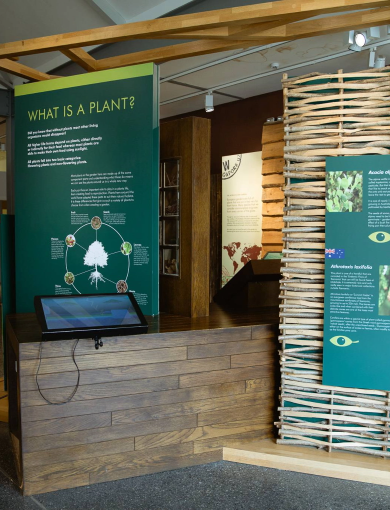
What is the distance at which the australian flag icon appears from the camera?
119 inches

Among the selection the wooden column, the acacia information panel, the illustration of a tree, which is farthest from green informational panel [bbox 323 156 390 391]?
the acacia information panel

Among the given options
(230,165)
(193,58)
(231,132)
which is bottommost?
(230,165)

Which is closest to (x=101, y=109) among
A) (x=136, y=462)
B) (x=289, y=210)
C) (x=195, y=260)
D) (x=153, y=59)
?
(x=153, y=59)

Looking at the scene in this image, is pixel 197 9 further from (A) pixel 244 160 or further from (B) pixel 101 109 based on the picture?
(A) pixel 244 160

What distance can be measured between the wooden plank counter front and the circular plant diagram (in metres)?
0.51

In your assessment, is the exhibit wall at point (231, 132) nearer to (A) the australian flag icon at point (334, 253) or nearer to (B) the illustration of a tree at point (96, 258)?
(B) the illustration of a tree at point (96, 258)

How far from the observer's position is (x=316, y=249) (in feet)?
10.3

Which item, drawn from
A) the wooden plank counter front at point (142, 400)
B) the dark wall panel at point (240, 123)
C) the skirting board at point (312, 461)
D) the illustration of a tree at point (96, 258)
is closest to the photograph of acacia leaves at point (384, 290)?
the wooden plank counter front at point (142, 400)

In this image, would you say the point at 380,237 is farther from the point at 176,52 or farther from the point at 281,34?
the point at 176,52

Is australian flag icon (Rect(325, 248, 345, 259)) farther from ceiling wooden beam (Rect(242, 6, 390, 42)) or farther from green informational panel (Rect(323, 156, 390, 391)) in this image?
ceiling wooden beam (Rect(242, 6, 390, 42))

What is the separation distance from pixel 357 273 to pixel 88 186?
74.7 inches

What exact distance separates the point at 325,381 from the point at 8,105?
4.83m

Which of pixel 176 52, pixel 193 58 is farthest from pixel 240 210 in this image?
pixel 176 52

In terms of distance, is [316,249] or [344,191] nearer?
[344,191]
